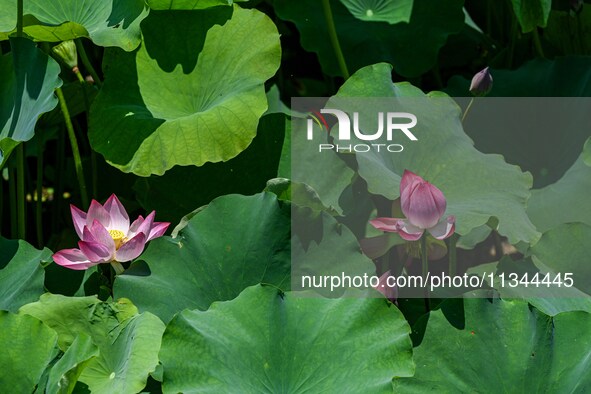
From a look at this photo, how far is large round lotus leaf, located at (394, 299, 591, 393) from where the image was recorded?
148 centimetres

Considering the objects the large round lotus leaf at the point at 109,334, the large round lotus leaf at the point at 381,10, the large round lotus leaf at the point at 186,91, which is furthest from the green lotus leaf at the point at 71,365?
the large round lotus leaf at the point at 381,10

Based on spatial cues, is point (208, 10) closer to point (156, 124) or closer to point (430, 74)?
point (156, 124)

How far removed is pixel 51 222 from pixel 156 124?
2.49ft

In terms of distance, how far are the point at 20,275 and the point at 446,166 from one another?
0.81m

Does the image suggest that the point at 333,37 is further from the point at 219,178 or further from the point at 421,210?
the point at 421,210

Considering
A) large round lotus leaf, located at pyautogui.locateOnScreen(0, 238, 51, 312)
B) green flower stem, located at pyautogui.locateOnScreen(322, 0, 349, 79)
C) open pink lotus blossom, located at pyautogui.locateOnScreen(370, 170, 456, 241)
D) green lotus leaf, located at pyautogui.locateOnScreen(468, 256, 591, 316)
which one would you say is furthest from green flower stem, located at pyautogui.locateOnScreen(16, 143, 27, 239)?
green lotus leaf, located at pyautogui.locateOnScreen(468, 256, 591, 316)

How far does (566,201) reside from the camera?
1.94 metres

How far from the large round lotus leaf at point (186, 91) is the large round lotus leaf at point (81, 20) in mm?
92

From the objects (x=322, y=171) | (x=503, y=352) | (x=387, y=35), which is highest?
(x=387, y=35)

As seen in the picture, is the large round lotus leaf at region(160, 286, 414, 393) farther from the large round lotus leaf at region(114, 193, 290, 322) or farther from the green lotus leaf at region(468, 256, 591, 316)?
the green lotus leaf at region(468, 256, 591, 316)

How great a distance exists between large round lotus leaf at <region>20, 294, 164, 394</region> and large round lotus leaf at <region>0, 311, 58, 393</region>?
0.18 feet

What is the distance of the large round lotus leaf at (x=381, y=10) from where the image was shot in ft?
7.73

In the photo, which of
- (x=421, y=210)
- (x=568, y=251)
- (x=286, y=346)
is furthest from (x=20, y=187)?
(x=568, y=251)

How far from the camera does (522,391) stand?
1.47 m
